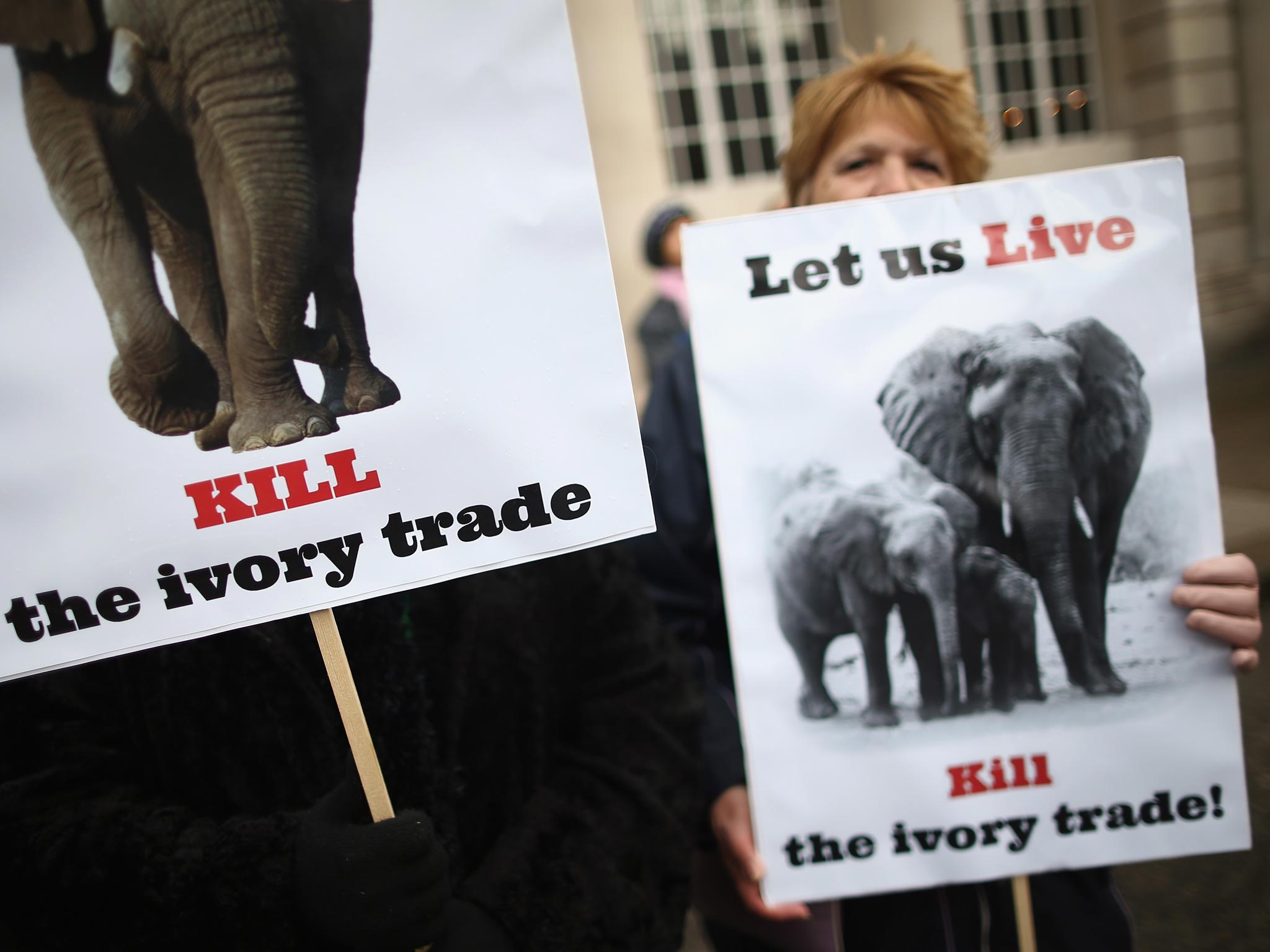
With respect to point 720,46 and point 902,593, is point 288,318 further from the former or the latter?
point 720,46

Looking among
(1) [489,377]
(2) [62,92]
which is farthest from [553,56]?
(2) [62,92]

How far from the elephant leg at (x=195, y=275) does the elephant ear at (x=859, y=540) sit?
737mm

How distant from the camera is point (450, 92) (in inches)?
34.4

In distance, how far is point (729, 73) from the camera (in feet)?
28.5

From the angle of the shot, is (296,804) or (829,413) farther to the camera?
(829,413)

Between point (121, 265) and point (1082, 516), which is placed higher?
point (121, 265)

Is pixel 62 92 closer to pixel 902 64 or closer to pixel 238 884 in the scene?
pixel 238 884

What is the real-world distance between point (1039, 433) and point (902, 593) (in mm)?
270

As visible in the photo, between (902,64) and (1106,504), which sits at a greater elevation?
(902,64)

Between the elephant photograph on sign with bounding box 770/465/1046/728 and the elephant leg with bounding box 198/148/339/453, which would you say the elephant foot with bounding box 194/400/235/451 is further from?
the elephant photograph on sign with bounding box 770/465/1046/728

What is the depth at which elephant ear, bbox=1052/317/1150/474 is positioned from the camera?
45.5 inches

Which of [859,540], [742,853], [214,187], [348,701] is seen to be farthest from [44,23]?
[742,853]

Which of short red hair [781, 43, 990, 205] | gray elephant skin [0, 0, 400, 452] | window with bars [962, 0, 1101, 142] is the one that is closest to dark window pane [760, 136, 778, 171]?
window with bars [962, 0, 1101, 142]

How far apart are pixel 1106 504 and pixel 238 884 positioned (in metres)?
1.12
